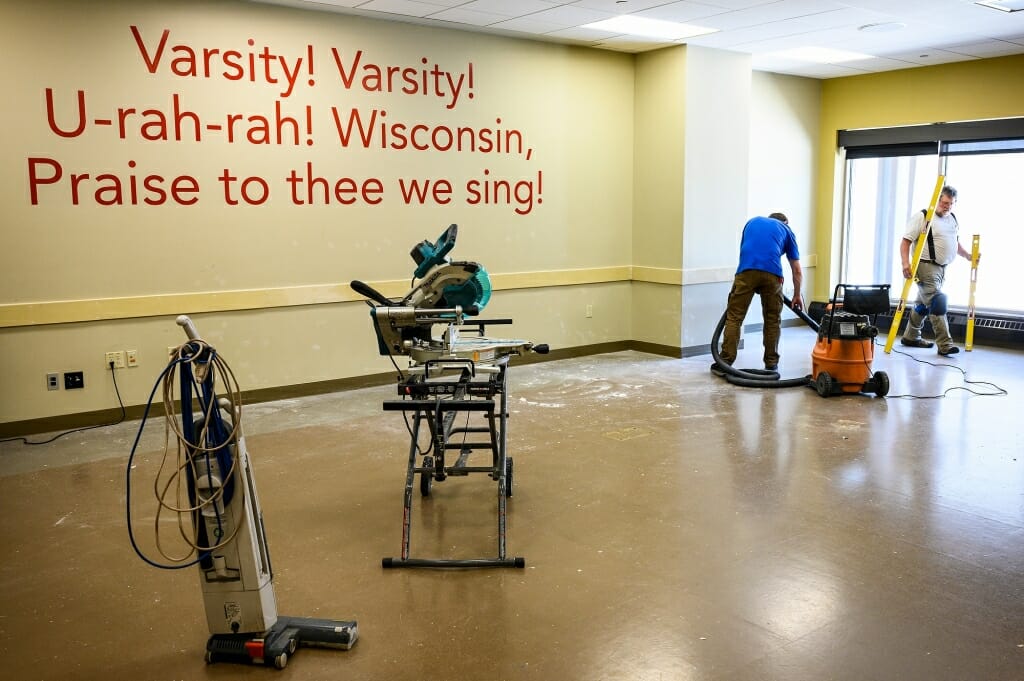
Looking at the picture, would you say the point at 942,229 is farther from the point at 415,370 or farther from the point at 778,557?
the point at 415,370

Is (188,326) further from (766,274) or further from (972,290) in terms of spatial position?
(972,290)

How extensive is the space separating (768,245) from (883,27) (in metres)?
2.03

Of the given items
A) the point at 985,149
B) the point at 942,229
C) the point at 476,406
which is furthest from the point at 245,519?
the point at 985,149

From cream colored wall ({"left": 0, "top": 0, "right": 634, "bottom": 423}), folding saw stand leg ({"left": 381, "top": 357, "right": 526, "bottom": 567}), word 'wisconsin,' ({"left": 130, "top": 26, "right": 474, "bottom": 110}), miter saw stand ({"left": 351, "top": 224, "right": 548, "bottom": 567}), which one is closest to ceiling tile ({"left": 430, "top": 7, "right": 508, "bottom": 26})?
cream colored wall ({"left": 0, "top": 0, "right": 634, "bottom": 423})

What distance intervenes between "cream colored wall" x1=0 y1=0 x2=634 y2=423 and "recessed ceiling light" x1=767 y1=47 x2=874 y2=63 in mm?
1601

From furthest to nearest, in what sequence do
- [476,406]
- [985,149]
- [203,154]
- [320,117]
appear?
[985,149] < [320,117] < [203,154] < [476,406]

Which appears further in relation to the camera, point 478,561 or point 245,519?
point 478,561

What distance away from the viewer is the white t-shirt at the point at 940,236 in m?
8.11

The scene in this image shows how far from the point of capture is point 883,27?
279 inches

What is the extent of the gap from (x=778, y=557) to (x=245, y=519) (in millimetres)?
2131

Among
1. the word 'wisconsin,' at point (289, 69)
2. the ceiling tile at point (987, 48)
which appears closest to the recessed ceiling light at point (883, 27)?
the ceiling tile at point (987, 48)

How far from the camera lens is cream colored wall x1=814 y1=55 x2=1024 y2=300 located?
8.48m

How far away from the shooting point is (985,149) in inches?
344

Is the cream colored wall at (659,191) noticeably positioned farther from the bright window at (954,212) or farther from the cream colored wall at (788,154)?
the bright window at (954,212)
